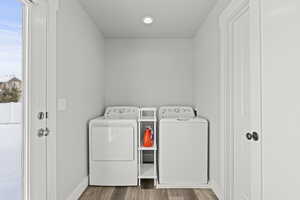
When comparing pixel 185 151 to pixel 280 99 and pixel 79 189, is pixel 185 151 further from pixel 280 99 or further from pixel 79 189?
→ pixel 280 99

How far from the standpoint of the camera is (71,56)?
245 centimetres

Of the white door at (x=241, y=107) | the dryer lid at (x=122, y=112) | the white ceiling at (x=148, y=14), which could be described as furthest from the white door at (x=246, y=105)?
the dryer lid at (x=122, y=112)

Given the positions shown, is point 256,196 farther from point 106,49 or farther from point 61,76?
point 106,49

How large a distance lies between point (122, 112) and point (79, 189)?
59.5 inches

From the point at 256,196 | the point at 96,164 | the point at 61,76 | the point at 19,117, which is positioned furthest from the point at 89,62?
the point at 256,196

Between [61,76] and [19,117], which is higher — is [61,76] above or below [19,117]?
above

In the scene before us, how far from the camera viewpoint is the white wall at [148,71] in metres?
4.12

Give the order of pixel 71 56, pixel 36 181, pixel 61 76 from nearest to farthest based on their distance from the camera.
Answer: pixel 36 181
pixel 61 76
pixel 71 56

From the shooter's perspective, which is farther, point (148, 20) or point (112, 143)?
point (148, 20)

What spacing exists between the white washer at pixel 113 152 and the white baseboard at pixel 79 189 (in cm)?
10

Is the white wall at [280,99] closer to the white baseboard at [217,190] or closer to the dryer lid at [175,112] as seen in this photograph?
the white baseboard at [217,190]

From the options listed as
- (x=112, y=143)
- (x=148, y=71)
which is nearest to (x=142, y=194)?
(x=112, y=143)

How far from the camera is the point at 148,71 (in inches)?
163

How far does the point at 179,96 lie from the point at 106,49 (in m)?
1.61
